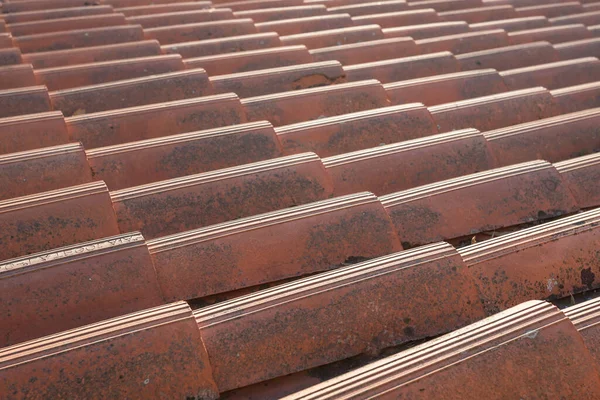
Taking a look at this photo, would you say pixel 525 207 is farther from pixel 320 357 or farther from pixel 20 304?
pixel 20 304

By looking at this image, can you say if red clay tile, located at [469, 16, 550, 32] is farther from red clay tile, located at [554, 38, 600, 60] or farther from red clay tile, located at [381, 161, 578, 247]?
red clay tile, located at [381, 161, 578, 247]

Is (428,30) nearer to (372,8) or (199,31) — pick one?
(372,8)

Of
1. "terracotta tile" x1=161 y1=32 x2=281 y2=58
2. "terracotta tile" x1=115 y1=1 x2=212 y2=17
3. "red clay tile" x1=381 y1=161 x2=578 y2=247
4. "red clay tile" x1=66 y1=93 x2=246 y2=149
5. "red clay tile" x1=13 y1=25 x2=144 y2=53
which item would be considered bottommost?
"red clay tile" x1=381 y1=161 x2=578 y2=247

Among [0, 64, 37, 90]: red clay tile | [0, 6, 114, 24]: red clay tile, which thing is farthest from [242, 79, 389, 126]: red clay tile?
[0, 6, 114, 24]: red clay tile

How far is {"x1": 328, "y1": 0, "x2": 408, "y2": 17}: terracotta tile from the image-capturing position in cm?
449

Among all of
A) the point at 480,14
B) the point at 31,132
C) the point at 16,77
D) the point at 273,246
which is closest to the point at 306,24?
the point at 480,14

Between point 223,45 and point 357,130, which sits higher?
point 223,45

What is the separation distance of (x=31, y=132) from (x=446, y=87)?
1945 millimetres

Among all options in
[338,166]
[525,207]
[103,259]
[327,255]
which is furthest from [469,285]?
[103,259]

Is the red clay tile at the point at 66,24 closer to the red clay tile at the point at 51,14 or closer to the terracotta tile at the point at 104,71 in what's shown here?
the red clay tile at the point at 51,14

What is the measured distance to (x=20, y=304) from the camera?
1.66 metres

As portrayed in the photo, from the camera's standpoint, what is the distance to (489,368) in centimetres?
146

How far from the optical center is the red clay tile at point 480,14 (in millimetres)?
4573

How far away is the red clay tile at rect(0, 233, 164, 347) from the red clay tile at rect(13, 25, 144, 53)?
2.02 m
